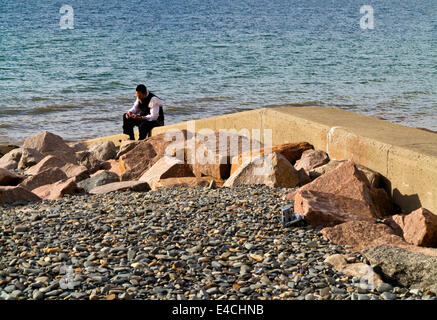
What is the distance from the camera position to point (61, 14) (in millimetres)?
52500

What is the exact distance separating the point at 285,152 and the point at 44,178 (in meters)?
3.05

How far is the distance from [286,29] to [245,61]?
1797cm

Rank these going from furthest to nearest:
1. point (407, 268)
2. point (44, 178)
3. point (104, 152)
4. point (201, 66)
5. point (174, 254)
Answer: point (201, 66)
point (104, 152)
point (44, 178)
point (174, 254)
point (407, 268)

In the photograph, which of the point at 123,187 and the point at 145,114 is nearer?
the point at 123,187

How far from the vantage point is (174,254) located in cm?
400

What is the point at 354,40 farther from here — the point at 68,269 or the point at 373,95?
the point at 68,269

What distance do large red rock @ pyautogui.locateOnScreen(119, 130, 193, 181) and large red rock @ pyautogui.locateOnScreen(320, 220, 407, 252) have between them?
3.55m

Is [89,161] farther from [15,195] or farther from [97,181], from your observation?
[15,195]

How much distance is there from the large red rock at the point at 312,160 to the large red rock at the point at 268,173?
416 millimetres

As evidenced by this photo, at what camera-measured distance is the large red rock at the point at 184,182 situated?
6239mm

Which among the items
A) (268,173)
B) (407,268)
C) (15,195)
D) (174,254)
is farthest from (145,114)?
(407,268)

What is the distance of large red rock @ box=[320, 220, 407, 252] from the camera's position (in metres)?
4.24

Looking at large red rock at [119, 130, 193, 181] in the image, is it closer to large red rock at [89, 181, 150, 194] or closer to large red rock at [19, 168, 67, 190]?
large red rock at [19, 168, 67, 190]

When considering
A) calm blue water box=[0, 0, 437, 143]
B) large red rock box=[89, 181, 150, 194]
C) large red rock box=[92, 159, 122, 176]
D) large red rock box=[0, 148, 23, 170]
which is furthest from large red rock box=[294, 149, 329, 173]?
calm blue water box=[0, 0, 437, 143]
